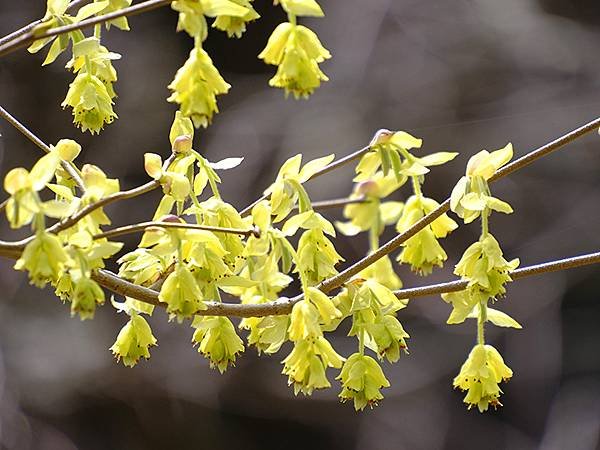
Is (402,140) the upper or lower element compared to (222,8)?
lower

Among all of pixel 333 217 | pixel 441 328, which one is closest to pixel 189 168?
pixel 333 217

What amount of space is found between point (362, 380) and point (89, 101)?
522 mm

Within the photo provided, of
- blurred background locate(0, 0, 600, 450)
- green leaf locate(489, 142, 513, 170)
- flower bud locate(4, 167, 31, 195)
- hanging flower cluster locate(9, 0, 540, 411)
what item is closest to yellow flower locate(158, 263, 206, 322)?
hanging flower cluster locate(9, 0, 540, 411)

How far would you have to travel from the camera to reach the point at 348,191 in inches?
186

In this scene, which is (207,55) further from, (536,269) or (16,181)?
(536,269)

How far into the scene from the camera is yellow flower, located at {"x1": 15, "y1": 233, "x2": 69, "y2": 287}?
1008mm

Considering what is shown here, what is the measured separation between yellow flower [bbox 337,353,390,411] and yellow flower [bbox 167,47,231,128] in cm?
39

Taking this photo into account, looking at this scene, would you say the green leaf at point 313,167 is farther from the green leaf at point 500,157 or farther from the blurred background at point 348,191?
the blurred background at point 348,191

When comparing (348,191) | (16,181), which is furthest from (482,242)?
(348,191)

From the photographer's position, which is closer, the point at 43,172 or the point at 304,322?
the point at 43,172

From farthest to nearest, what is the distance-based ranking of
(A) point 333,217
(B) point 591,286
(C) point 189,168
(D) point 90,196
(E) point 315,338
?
1. (B) point 591,286
2. (A) point 333,217
3. (C) point 189,168
4. (E) point 315,338
5. (D) point 90,196

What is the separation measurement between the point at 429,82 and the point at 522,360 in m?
1.47

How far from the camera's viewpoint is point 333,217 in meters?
4.62

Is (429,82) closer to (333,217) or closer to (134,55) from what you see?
(333,217)
